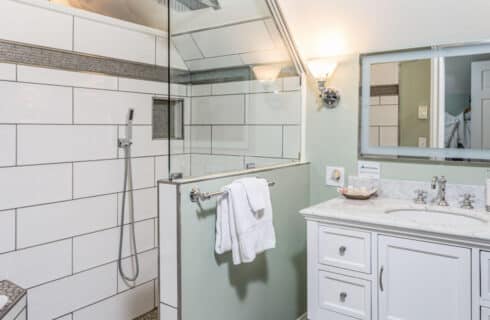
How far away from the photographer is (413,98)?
203 cm

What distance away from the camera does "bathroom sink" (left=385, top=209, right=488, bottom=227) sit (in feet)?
5.89

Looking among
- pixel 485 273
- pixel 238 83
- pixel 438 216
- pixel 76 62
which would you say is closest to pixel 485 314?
pixel 485 273

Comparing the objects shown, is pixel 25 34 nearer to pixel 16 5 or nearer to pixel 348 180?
pixel 16 5

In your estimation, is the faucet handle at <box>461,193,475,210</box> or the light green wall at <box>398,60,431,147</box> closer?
the faucet handle at <box>461,193,475,210</box>

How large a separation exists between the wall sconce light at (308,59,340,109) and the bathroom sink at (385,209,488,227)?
725mm

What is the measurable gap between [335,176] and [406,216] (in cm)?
49

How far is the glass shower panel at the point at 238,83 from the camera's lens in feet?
6.66

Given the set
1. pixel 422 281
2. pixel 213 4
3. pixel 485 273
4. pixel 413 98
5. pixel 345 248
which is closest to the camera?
pixel 485 273

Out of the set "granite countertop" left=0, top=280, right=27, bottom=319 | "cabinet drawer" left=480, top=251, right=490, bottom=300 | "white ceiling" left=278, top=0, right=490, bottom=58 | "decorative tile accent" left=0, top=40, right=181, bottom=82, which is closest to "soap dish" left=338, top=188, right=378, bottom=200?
"cabinet drawer" left=480, top=251, right=490, bottom=300

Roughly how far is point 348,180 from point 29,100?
173 centimetres

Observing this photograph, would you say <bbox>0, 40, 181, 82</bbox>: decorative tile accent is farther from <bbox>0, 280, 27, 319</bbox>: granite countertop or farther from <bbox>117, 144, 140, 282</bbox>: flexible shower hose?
<bbox>0, 280, 27, 319</bbox>: granite countertop

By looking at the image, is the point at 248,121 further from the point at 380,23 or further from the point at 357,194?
the point at 380,23

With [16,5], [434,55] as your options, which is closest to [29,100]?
[16,5]

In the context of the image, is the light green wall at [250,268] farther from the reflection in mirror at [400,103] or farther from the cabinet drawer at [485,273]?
the cabinet drawer at [485,273]
